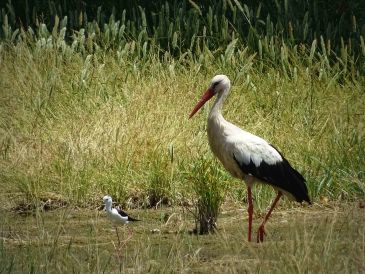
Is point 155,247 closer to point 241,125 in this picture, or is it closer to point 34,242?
point 34,242

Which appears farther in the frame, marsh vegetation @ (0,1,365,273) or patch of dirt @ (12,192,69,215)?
patch of dirt @ (12,192,69,215)

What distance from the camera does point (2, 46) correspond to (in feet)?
41.9

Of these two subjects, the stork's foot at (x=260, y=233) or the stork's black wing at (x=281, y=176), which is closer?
the stork's foot at (x=260, y=233)

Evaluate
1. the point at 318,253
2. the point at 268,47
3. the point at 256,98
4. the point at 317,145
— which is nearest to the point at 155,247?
the point at 318,253

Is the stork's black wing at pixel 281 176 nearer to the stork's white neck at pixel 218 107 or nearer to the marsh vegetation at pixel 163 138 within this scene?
the marsh vegetation at pixel 163 138

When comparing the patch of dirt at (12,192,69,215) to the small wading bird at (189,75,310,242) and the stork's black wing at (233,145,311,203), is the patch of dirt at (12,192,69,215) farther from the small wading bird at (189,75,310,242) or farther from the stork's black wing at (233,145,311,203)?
the stork's black wing at (233,145,311,203)

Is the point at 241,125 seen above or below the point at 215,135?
below

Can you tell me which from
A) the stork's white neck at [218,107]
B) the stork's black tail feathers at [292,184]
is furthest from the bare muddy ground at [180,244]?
the stork's white neck at [218,107]

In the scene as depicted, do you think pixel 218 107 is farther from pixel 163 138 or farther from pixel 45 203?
pixel 45 203

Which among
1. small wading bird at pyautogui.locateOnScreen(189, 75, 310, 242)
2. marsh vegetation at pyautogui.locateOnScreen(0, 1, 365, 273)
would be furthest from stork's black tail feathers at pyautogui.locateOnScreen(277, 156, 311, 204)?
marsh vegetation at pyautogui.locateOnScreen(0, 1, 365, 273)

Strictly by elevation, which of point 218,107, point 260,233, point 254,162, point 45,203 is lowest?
point 45,203

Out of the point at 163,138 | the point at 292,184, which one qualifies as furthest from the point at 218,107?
the point at 163,138

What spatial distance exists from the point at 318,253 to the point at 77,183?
12.5ft

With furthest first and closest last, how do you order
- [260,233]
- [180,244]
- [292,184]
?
1. [292,184]
2. [260,233]
3. [180,244]
